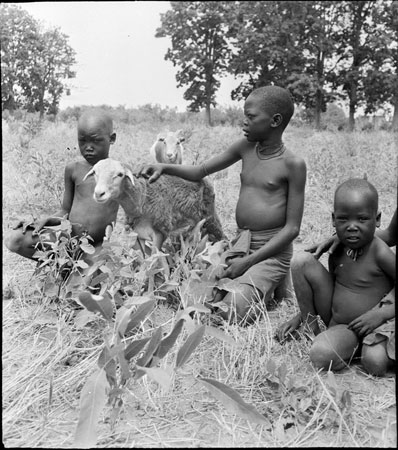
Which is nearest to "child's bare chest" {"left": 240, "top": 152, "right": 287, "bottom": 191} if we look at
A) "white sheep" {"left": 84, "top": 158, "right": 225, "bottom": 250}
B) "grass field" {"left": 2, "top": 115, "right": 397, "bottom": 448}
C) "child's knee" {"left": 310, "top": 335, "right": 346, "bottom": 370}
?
"white sheep" {"left": 84, "top": 158, "right": 225, "bottom": 250}

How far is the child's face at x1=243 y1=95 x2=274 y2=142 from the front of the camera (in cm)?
292

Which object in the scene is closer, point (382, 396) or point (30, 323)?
point (382, 396)

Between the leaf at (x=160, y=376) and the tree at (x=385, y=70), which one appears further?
the tree at (x=385, y=70)

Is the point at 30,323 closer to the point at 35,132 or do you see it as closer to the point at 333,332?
the point at 333,332

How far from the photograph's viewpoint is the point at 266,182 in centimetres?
308

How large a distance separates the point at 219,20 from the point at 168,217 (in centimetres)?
121

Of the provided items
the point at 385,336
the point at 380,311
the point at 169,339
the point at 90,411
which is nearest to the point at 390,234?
the point at 380,311

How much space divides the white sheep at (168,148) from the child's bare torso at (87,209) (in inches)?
62.4

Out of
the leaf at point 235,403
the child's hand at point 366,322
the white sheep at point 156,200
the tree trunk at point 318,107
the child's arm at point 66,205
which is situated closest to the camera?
the leaf at point 235,403

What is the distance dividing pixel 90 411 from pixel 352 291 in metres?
1.42

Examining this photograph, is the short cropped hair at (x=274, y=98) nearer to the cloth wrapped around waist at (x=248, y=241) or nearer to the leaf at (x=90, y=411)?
the cloth wrapped around waist at (x=248, y=241)

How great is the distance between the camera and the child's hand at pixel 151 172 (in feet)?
10.2

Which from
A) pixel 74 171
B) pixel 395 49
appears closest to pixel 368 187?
pixel 395 49

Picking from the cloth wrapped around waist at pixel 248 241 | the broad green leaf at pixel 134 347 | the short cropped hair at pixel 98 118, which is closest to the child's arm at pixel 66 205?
the short cropped hair at pixel 98 118
